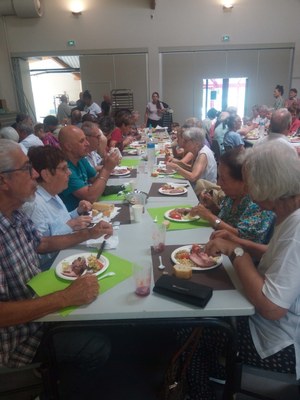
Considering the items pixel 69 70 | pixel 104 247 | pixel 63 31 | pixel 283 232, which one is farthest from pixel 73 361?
pixel 69 70

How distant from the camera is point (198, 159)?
3293 mm

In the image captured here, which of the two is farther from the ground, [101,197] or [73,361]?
[101,197]

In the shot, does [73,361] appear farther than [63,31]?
No

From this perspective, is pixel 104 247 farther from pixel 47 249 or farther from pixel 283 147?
pixel 283 147

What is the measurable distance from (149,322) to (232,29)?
939 cm

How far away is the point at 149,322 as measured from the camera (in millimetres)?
1271

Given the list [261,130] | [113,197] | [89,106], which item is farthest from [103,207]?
[89,106]

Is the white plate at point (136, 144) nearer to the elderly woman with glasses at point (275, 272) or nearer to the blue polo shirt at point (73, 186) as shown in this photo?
the blue polo shirt at point (73, 186)

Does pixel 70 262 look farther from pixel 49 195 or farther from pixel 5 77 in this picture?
pixel 5 77

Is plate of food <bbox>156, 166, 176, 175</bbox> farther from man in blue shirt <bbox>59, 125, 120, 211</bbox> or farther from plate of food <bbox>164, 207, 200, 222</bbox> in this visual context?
plate of food <bbox>164, 207, 200, 222</bbox>

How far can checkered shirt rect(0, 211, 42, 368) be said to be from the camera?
1343 mm

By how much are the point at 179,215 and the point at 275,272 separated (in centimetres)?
98

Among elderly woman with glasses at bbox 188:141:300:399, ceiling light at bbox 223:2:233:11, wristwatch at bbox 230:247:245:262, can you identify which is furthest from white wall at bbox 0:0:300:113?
wristwatch at bbox 230:247:245:262

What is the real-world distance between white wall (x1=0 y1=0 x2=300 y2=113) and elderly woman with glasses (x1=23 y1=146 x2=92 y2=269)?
26.1 ft
